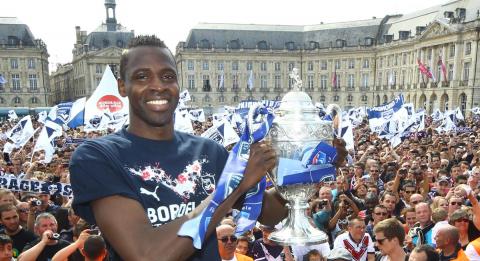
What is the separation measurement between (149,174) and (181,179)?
150 millimetres

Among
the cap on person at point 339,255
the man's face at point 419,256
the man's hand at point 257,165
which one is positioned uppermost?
the man's hand at point 257,165

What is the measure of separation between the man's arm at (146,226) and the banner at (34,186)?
6.15 metres

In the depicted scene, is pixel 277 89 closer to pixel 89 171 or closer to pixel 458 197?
pixel 458 197

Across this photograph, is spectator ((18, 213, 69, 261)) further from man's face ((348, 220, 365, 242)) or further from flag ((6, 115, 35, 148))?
flag ((6, 115, 35, 148))

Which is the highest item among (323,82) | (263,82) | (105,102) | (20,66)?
(20,66)

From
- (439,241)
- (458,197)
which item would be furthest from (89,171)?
(458,197)

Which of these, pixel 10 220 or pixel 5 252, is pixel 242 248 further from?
pixel 10 220

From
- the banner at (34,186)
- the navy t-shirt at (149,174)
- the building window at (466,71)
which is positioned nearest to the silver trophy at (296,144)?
the navy t-shirt at (149,174)

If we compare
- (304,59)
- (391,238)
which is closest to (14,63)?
(304,59)

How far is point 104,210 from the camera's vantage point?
160 centimetres

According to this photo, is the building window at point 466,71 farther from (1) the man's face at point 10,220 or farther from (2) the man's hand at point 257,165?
(2) the man's hand at point 257,165

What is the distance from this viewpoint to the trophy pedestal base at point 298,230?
231cm

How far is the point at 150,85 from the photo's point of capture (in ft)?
6.04

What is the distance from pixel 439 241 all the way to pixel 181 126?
36.4 feet
